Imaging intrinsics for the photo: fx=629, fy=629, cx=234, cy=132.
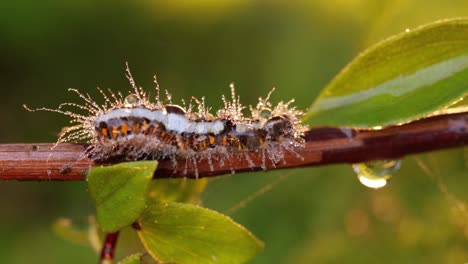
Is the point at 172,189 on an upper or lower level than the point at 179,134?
lower

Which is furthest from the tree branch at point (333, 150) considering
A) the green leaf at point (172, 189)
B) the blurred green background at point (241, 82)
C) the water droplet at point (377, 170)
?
the blurred green background at point (241, 82)

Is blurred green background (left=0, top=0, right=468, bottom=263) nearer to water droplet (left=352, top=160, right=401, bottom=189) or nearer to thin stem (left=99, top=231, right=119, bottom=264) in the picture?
water droplet (left=352, top=160, right=401, bottom=189)

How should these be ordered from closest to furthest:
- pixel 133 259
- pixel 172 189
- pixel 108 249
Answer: pixel 133 259 < pixel 108 249 < pixel 172 189

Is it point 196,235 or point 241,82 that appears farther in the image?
point 241,82

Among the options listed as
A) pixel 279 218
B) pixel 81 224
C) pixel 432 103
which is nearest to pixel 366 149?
pixel 432 103

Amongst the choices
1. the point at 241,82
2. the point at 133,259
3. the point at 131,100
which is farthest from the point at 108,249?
the point at 241,82

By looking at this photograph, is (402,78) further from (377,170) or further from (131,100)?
(131,100)

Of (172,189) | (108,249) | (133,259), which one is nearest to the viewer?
(133,259)
